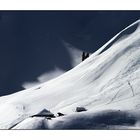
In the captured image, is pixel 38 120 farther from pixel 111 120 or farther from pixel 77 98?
pixel 77 98

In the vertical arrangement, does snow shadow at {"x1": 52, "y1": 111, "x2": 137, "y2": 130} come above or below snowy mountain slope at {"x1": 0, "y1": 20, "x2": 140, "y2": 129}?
below

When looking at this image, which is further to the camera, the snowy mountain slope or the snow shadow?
the snowy mountain slope

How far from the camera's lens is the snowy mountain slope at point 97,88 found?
5653 centimetres

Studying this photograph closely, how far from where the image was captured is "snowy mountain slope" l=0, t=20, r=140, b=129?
56531 mm

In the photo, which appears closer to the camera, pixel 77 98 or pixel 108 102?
pixel 108 102

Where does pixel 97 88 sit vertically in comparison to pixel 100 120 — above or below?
above

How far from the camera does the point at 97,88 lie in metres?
67.4

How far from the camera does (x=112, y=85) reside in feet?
212

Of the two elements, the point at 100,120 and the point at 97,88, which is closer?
the point at 100,120

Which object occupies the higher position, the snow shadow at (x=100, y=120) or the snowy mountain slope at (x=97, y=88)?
the snowy mountain slope at (x=97, y=88)

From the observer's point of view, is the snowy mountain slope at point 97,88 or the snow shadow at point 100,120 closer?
the snow shadow at point 100,120

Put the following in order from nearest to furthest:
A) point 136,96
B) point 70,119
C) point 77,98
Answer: point 70,119 < point 136,96 < point 77,98

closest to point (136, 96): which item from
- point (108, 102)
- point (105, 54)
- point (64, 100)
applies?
point (108, 102)

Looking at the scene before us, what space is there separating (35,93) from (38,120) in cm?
3982
